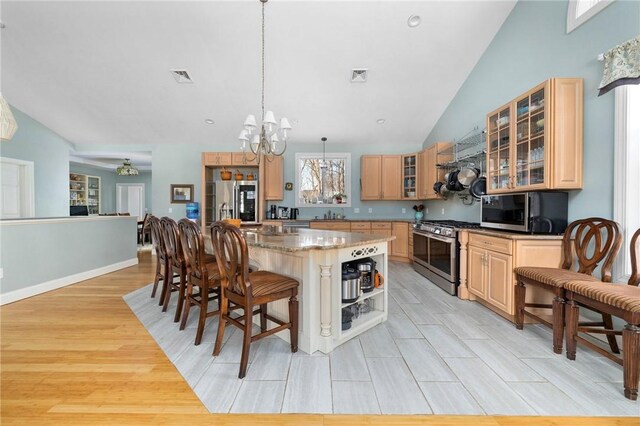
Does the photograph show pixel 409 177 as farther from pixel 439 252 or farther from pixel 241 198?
pixel 241 198

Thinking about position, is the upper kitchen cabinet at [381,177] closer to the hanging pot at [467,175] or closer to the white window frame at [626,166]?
the hanging pot at [467,175]

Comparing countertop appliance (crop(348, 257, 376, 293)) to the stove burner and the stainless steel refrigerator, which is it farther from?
the stainless steel refrigerator

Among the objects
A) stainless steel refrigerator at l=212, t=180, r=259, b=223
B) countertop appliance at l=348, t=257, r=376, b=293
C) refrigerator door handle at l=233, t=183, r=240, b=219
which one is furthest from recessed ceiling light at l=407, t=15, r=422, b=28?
refrigerator door handle at l=233, t=183, r=240, b=219

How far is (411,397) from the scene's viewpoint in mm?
1604

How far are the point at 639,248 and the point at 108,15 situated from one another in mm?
5874

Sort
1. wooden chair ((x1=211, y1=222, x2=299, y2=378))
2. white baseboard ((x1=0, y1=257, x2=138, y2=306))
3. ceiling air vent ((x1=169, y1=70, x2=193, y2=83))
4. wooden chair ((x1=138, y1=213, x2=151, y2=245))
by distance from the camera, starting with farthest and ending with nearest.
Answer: wooden chair ((x1=138, y1=213, x2=151, y2=245)) < ceiling air vent ((x1=169, y1=70, x2=193, y2=83)) < white baseboard ((x1=0, y1=257, x2=138, y2=306)) < wooden chair ((x1=211, y1=222, x2=299, y2=378))

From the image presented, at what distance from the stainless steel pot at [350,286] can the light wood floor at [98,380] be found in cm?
85

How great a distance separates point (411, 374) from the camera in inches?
71.7

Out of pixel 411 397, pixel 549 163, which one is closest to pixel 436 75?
pixel 549 163

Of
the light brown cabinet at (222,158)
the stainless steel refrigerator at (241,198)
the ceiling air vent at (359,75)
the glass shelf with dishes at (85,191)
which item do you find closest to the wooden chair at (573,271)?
the ceiling air vent at (359,75)

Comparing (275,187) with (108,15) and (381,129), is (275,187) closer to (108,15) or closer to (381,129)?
(381,129)

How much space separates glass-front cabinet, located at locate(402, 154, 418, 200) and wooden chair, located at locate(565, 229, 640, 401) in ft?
12.2

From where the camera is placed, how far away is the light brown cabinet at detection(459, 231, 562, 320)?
2506 mm

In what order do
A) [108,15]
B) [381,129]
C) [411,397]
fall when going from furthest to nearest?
1. [381,129]
2. [108,15]
3. [411,397]
